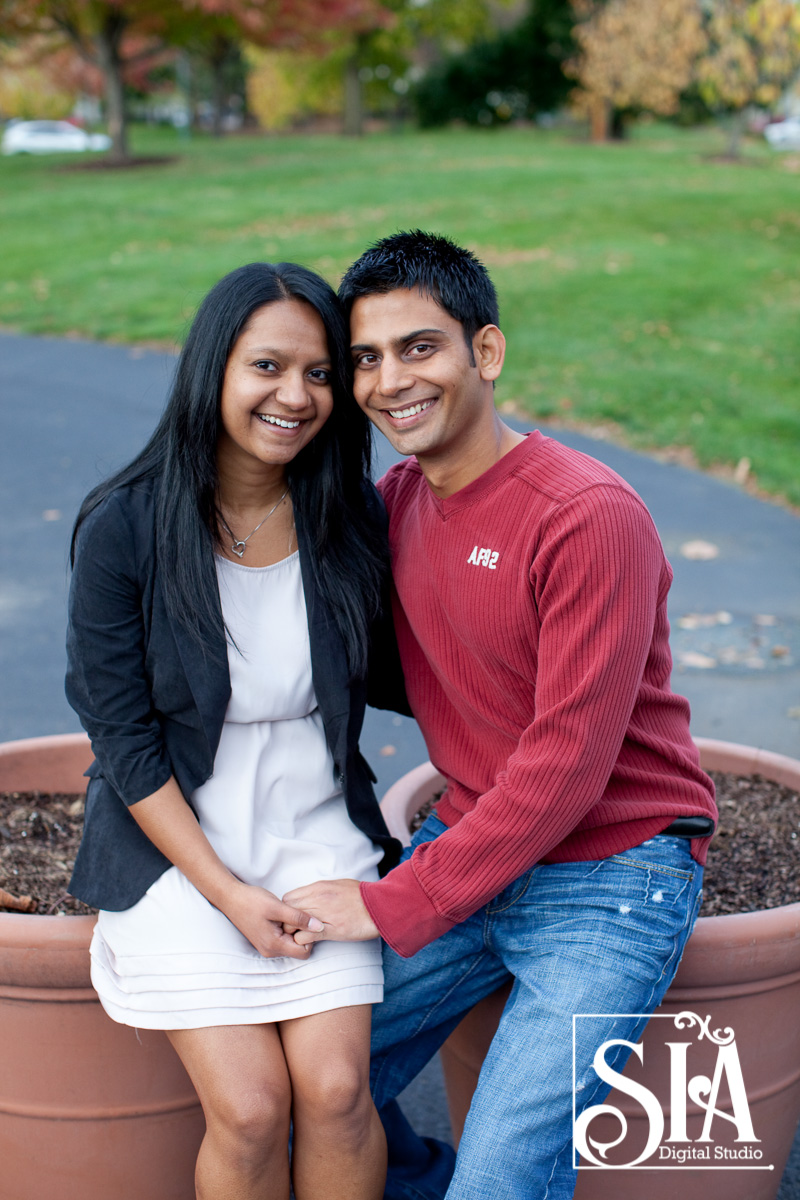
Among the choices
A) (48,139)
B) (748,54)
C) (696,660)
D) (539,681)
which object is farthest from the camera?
(48,139)

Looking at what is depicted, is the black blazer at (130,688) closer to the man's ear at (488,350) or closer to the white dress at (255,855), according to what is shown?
the white dress at (255,855)

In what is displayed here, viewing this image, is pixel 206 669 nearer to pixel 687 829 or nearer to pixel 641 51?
pixel 687 829

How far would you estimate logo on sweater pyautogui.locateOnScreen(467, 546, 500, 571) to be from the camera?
2.22 meters

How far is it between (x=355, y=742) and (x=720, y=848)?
98 centimetres

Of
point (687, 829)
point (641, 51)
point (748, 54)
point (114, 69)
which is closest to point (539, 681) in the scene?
point (687, 829)

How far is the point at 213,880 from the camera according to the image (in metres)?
2.21

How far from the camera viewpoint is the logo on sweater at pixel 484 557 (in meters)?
2.22

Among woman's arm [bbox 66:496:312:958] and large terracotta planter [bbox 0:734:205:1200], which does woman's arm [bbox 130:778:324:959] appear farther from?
large terracotta planter [bbox 0:734:205:1200]

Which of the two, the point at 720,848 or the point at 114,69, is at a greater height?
the point at 114,69

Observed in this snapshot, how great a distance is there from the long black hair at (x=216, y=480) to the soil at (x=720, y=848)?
74cm

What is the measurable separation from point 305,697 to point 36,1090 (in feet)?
2.94

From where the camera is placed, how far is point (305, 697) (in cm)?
240

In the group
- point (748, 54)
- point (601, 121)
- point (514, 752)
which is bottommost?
point (514, 752)

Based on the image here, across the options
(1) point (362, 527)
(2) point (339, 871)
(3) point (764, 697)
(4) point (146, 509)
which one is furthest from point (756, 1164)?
(3) point (764, 697)
